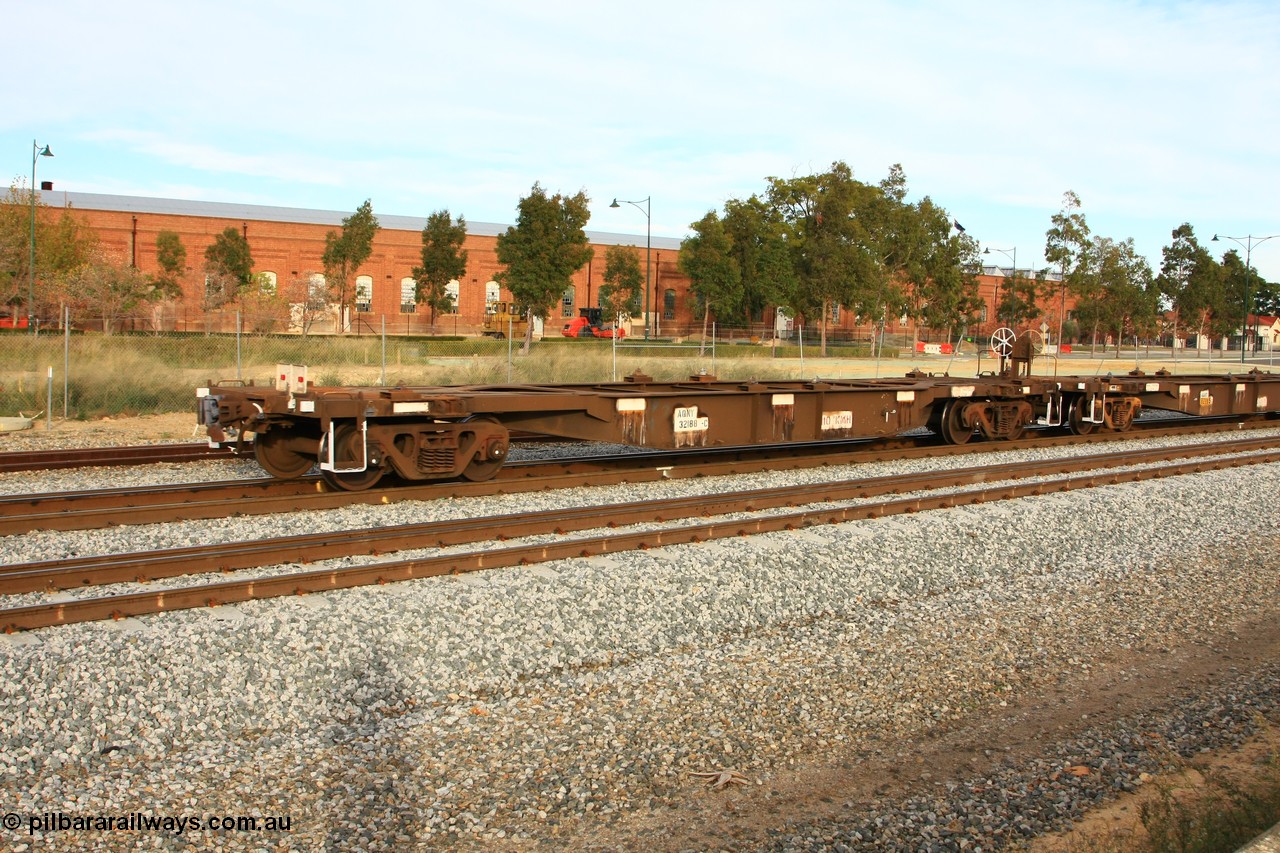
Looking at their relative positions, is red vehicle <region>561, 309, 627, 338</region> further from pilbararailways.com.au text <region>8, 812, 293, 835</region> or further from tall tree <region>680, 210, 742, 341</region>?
pilbararailways.com.au text <region>8, 812, 293, 835</region>

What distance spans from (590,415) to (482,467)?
1386 mm

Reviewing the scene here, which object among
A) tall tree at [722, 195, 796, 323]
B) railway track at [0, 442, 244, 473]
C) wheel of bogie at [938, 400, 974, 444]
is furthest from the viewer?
tall tree at [722, 195, 796, 323]

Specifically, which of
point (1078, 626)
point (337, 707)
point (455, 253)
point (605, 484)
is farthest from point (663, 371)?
point (455, 253)

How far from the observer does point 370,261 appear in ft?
215

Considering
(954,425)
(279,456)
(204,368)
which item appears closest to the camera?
(279,456)

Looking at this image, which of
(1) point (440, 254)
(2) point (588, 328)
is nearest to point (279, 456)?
(1) point (440, 254)

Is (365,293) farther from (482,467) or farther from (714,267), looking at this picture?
(482,467)

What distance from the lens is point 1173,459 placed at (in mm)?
16328

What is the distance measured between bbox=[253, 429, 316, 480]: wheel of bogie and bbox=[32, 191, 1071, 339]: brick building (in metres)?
43.0

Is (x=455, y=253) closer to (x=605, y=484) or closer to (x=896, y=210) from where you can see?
(x=896, y=210)

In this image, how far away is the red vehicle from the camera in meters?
63.2

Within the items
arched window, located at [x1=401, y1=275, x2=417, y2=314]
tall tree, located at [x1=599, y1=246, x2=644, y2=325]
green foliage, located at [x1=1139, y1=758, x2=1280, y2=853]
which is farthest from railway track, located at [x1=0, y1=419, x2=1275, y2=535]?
arched window, located at [x1=401, y1=275, x2=417, y2=314]

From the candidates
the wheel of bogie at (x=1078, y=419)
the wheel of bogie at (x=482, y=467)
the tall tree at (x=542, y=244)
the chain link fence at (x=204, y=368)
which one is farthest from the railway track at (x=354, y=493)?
the tall tree at (x=542, y=244)

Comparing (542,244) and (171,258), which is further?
(171,258)
